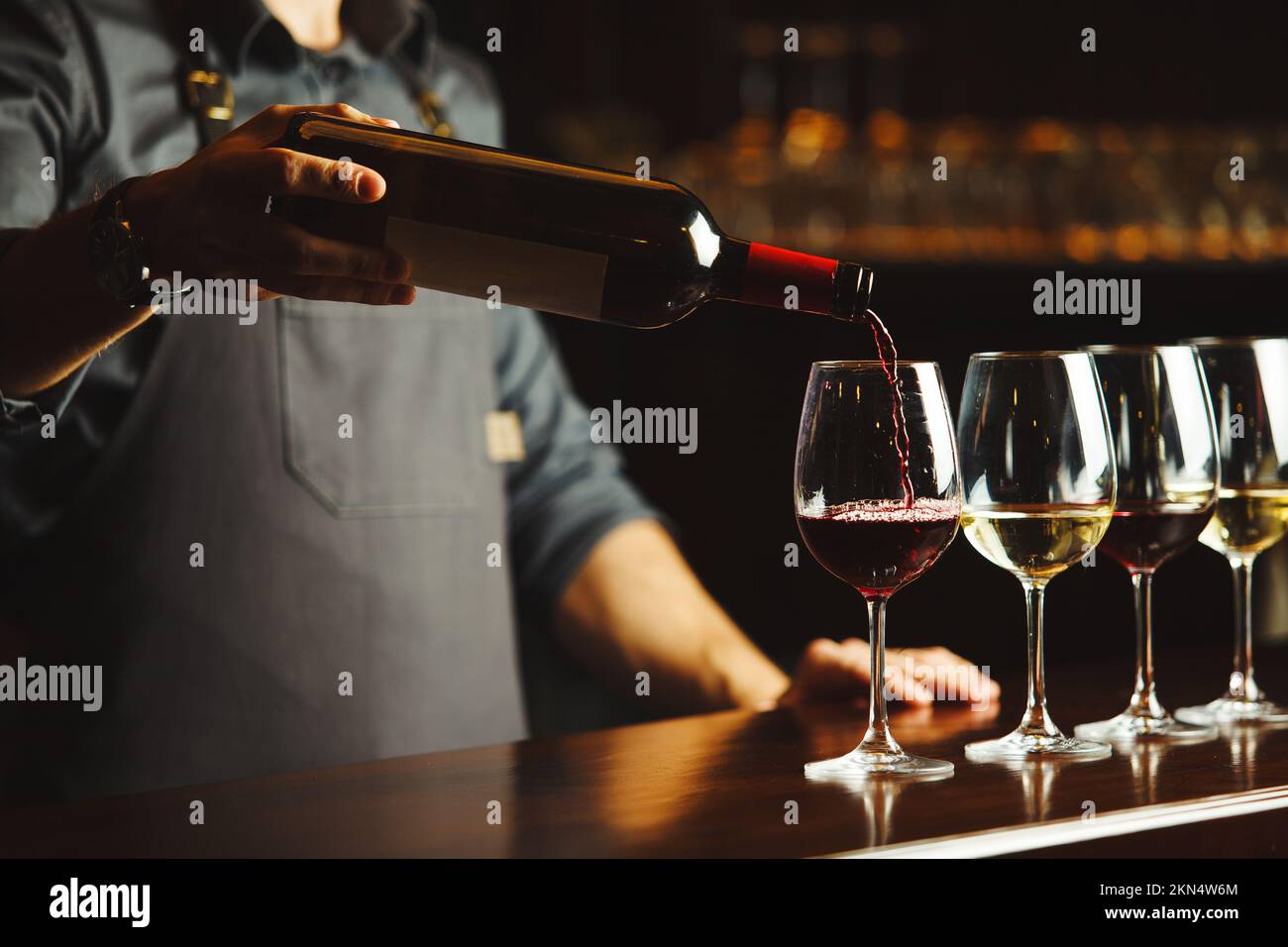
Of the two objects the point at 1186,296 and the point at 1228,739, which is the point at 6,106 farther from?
the point at 1186,296

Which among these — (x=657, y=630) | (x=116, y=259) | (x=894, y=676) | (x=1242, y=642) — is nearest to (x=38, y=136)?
(x=116, y=259)

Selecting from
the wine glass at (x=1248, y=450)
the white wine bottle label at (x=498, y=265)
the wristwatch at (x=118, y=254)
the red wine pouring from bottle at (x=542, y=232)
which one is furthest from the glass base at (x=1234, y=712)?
the wristwatch at (x=118, y=254)

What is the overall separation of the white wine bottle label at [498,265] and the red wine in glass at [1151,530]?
395 mm

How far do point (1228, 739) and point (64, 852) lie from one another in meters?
0.73

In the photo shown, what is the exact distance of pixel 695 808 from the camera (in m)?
0.82

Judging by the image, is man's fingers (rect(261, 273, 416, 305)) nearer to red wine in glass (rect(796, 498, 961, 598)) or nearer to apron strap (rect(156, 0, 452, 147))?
red wine in glass (rect(796, 498, 961, 598))

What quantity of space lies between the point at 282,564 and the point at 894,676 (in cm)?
74

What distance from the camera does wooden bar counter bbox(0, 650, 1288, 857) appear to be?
0.75m

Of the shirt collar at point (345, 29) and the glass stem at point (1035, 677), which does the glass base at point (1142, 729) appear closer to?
the glass stem at point (1035, 677)

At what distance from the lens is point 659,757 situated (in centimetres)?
98

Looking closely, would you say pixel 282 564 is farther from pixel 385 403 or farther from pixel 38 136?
pixel 38 136

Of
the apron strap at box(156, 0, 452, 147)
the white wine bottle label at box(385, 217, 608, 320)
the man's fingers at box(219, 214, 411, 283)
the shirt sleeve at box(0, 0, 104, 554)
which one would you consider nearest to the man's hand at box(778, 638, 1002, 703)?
the white wine bottle label at box(385, 217, 608, 320)

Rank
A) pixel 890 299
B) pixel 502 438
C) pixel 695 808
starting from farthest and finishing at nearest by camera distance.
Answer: pixel 890 299
pixel 502 438
pixel 695 808

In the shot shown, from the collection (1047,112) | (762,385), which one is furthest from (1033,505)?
(1047,112)
